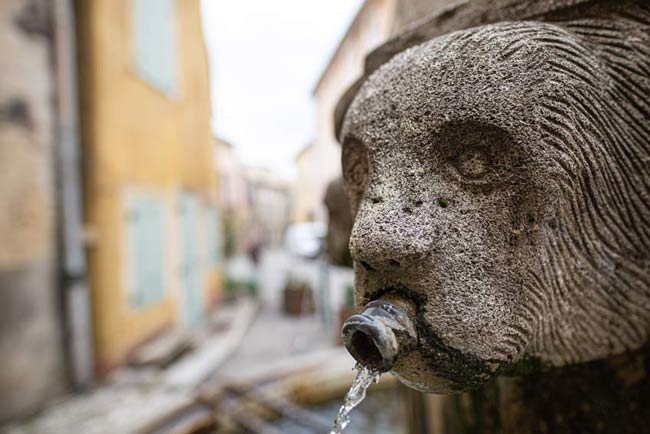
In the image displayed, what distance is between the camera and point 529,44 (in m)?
0.70

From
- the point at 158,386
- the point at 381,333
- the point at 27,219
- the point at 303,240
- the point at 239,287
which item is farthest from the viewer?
the point at 303,240

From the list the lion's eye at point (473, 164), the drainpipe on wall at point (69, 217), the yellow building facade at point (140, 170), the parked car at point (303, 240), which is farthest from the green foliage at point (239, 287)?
the parked car at point (303, 240)

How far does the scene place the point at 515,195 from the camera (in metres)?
0.70

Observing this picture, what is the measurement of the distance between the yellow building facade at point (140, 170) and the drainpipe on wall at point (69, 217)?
0.59ft

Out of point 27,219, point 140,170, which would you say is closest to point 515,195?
point 27,219

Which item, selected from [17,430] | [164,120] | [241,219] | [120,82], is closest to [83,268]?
[17,430]

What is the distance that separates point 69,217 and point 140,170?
120 cm

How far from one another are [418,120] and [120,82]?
167 inches

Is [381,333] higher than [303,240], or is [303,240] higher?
[381,333]

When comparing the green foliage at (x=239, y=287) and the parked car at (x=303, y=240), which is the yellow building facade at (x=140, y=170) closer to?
the green foliage at (x=239, y=287)

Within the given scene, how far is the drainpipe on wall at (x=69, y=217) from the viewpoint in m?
3.40

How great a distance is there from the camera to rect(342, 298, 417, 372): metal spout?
62 centimetres

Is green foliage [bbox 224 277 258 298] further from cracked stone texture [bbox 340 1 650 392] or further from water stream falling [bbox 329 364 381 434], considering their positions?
cracked stone texture [bbox 340 1 650 392]

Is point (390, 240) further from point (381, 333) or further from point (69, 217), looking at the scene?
point (69, 217)
